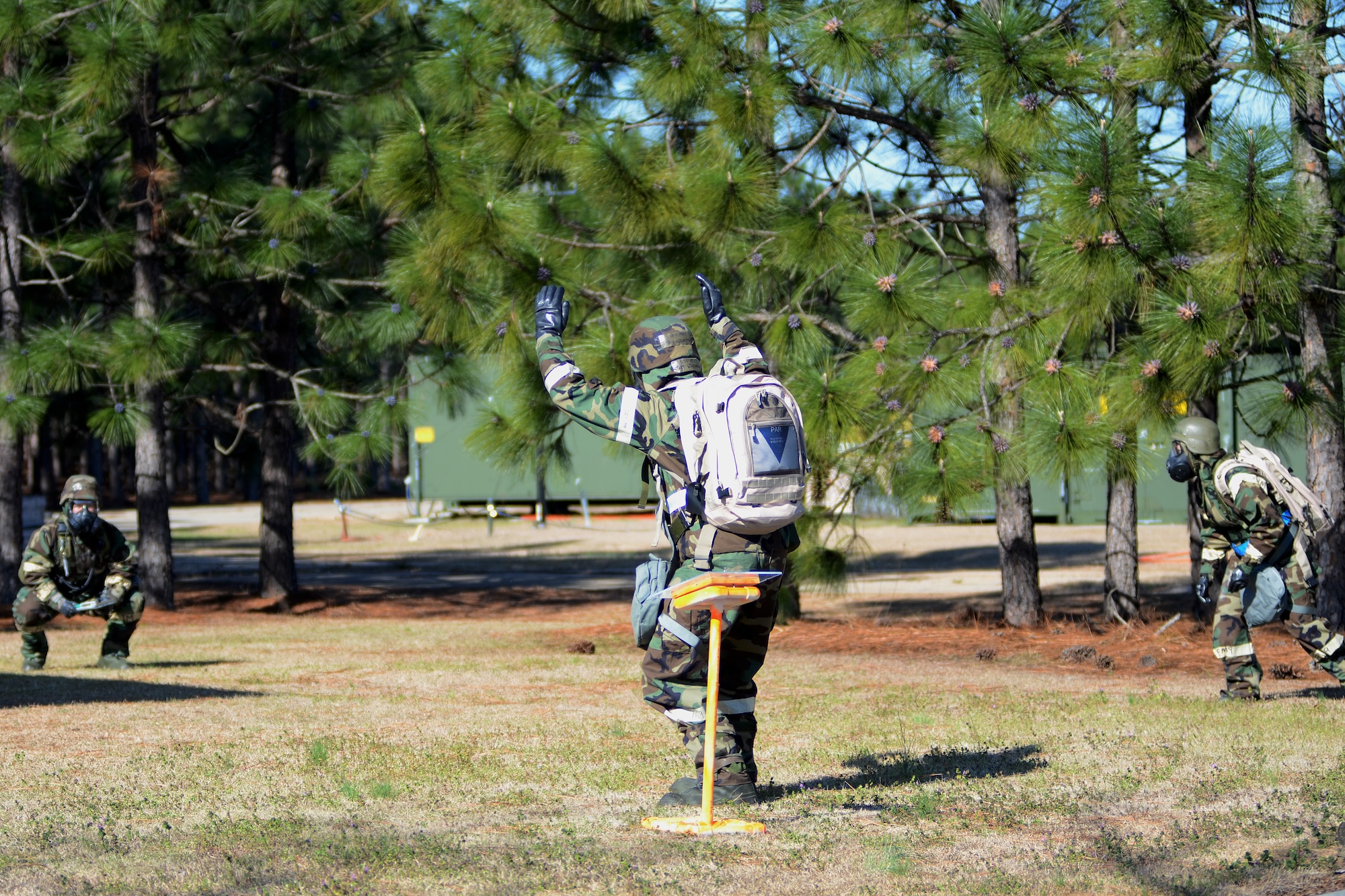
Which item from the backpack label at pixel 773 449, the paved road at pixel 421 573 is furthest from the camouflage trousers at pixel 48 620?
the paved road at pixel 421 573

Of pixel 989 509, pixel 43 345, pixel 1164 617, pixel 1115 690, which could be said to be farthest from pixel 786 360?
pixel 43 345

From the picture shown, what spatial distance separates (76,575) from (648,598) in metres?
6.23

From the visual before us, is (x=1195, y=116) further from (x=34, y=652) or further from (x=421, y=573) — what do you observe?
(x=421, y=573)

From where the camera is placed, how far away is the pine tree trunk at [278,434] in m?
15.9

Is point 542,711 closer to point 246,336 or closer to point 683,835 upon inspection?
point 683,835

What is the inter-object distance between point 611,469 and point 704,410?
93.4 ft

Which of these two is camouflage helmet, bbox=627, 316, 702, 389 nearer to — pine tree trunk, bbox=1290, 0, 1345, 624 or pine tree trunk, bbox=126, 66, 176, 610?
pine tree trunk, bbox=1290, 0, 1345, 624

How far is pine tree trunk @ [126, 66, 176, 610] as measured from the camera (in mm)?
14828

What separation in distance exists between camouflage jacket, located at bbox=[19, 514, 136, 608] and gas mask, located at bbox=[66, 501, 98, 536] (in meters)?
0.12

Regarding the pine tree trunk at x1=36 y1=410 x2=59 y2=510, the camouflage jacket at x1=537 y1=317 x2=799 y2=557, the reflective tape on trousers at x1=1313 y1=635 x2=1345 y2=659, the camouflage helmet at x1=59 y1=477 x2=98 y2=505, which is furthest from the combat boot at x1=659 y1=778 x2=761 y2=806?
the pine tree trunk at x1=36 y1=410 x2=59 y2=510

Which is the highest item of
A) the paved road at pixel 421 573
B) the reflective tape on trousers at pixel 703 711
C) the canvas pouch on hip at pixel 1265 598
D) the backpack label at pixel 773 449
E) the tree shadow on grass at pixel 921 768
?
the backpack label at pixel 773 449

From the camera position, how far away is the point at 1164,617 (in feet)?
41.5

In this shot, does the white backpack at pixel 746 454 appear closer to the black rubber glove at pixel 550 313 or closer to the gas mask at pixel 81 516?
the black rubber glove at pixel 550 313

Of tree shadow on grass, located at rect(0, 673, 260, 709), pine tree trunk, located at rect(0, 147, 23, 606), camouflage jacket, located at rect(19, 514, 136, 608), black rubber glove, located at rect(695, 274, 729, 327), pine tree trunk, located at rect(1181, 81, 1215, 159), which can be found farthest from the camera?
pine tree trunk, located at rect(0, 147, 23, 606)
